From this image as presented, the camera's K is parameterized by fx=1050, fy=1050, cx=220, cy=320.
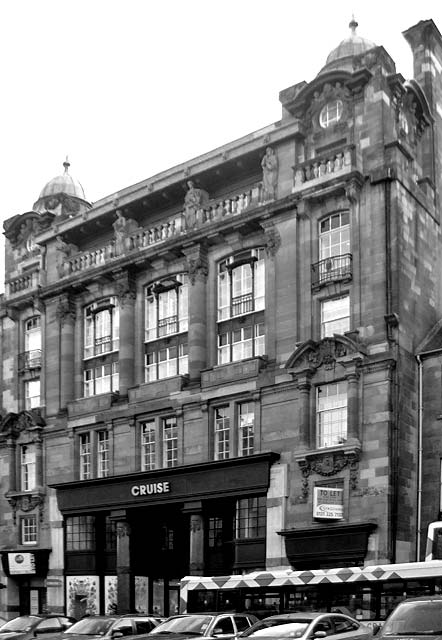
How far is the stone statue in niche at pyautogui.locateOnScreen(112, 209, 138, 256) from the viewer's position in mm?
46938

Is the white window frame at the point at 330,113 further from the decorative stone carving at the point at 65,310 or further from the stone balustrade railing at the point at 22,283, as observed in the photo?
the stone balustrade railing at the point at 22,283

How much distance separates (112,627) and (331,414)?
43.1 feet

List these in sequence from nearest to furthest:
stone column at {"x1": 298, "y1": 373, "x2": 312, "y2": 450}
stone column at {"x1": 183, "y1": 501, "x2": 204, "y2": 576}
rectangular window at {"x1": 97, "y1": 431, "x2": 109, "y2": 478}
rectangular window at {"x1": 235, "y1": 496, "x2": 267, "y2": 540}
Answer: stone column at {"x1": 298, "y1": 373, "x2": 312, "y2": 450} → rectangular window at {"x1": 235, "y1": 496, "x2": 267, "y2": 540} → stone column at {"x1": 183, "y1": 501, "x2": 204, "y2": 576} → rectangular window at {"x1": 97, "y1": 431, "x2": 109, "y2": 478}

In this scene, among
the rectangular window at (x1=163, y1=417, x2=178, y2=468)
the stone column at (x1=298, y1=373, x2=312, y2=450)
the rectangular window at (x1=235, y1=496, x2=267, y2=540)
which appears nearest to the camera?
the stone column at (x1=298, y1=373, x2=312, y2=450)

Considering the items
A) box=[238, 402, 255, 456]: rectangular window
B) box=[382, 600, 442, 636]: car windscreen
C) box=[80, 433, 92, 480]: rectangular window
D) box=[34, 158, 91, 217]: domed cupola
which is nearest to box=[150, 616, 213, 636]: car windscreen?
box=[382, 600, 442, 636]: car windscreen

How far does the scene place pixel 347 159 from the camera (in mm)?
39000

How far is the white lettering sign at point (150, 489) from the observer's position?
42.1 m

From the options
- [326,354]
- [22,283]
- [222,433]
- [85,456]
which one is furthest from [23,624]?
[22,283]

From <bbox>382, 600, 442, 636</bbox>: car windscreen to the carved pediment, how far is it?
16978 mm

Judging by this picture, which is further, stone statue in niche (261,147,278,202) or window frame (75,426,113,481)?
window frame (75,426,113,481)

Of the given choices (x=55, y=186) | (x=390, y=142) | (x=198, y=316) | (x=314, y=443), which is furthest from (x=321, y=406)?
(x=55, y=186)

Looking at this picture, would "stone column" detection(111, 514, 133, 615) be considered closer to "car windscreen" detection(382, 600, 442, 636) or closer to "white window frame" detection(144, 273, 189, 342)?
"white window frame" detection(144, 273, 189, 342)

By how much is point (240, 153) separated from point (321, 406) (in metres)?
11.5

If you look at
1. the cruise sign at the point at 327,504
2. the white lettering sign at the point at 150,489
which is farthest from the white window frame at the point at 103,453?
the cruise sign at the point at 327,504
